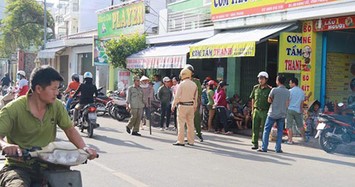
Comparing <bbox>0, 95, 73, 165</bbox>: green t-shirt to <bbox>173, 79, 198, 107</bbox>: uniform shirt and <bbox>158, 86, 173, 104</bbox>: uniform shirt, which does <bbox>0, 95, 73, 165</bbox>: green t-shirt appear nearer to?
<bbox>173, 79, 198, 107</bbox>: uniform shirt

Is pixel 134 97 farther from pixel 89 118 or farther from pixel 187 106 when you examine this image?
pixel 187 106

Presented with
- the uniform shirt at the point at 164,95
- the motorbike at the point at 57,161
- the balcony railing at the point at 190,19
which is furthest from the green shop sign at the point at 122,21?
the motorbike at the point at 57,161

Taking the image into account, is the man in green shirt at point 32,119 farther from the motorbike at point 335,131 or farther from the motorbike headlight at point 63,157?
the motorbike at point 335,131

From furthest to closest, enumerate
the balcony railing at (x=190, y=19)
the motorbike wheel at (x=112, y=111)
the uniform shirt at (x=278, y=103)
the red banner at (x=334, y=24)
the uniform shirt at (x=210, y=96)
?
the balcony railing at (x=190, y=19)
the motorbike wheel at (x=112, y=111)
the uniform shirt at (x=210, y=96)
the red banner at (x=334, y=24)
the uniform shirt at (x=278, y=103)

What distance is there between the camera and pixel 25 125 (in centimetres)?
364

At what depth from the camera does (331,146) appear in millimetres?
10438

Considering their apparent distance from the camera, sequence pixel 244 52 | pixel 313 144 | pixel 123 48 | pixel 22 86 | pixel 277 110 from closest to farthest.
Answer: pixel 277 110, pixel 313 144, pixel 22 86, pixel 244 52, pixel 123 48

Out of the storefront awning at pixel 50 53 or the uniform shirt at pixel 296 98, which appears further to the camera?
the storefront awning at pixel 50 53

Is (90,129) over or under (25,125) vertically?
under

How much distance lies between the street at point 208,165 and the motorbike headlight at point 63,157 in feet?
11.1

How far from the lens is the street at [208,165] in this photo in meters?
7.03

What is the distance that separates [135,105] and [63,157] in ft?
31.4

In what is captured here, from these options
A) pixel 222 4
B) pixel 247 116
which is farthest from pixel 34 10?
pixel 247 116

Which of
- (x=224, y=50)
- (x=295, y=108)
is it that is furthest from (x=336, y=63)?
(x=224, y=50)
